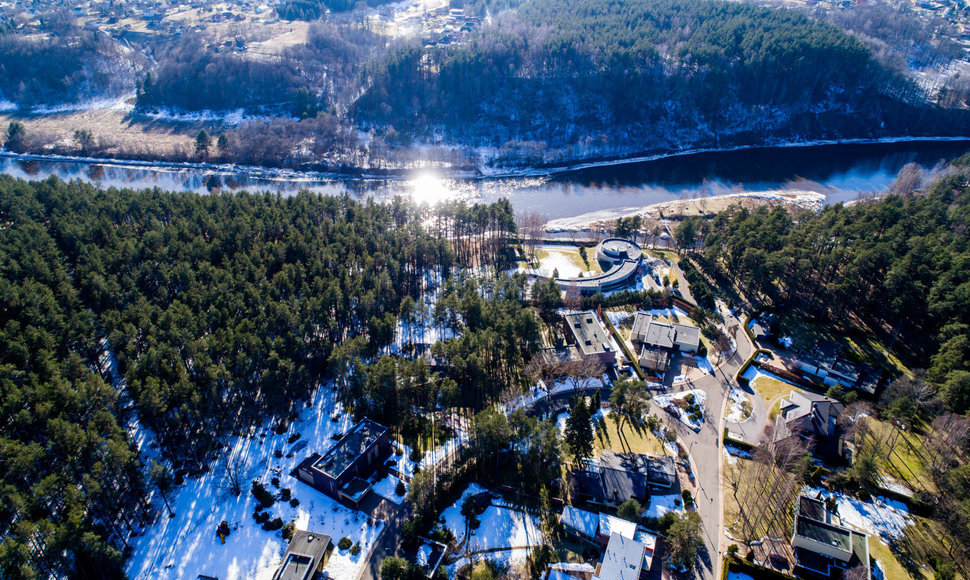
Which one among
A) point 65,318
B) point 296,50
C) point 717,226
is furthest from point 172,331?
point 296,50

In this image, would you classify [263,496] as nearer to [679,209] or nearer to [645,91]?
[679,209]

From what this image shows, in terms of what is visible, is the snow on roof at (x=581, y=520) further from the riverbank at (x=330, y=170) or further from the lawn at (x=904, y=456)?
the riverbank at (x=330, y=170)

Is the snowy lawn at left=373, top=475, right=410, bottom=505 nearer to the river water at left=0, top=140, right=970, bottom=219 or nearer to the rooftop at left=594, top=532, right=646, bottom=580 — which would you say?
the rooftop at left=594, top=532, right=646, bottom=580

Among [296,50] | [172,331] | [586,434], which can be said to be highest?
[296,50]

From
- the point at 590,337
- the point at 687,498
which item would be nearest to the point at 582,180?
the point at 590,337

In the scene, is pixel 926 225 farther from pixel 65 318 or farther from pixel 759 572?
pixel 65 318

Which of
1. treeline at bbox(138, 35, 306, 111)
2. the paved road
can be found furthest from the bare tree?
treeline at bbox(138, 35, 306, 111)
